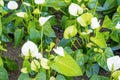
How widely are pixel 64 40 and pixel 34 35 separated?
5.5 inches

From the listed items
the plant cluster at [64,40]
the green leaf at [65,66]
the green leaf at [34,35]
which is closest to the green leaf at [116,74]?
the plant cluster at [64,40]

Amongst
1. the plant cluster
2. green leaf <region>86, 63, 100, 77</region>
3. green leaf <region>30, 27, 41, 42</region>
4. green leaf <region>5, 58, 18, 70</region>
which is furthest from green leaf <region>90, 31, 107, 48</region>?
green leaf <region>5, 58, 18, 70</region>

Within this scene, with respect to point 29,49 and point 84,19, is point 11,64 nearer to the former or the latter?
point 29,49

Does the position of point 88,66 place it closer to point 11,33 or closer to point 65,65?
point 65,65

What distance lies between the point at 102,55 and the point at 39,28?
32cm

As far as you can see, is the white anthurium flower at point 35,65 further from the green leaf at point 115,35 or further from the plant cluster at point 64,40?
the green leaf at point 115,35

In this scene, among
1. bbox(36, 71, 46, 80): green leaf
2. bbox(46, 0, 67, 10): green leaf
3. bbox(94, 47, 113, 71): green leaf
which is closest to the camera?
bbox(36, 71, 46, 80): green leaf

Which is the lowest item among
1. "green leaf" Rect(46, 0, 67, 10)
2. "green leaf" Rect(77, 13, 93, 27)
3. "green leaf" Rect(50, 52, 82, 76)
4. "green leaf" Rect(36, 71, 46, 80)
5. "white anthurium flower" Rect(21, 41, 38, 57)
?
"green leaf" Rect(36, 71, 46, 80)

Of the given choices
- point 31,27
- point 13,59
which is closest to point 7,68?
point 13,59

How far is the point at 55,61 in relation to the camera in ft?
4.41

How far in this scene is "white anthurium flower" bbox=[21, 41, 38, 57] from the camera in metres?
1.32

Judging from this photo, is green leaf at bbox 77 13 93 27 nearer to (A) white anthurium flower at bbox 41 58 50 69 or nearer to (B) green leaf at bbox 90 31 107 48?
(B) green leaf at bbox 90 31 107 48

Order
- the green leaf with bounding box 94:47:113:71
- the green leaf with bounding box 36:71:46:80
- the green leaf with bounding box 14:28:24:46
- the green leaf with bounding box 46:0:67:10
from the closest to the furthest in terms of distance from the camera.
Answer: the green leaf with bounding box 36:71:46:80
the green leaf with bounding box 94:47:113:71
the green leaf with bounding box 14:28:24:46
the green leaf with bounding box 46:0:67:10

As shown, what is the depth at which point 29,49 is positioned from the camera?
132 cm
